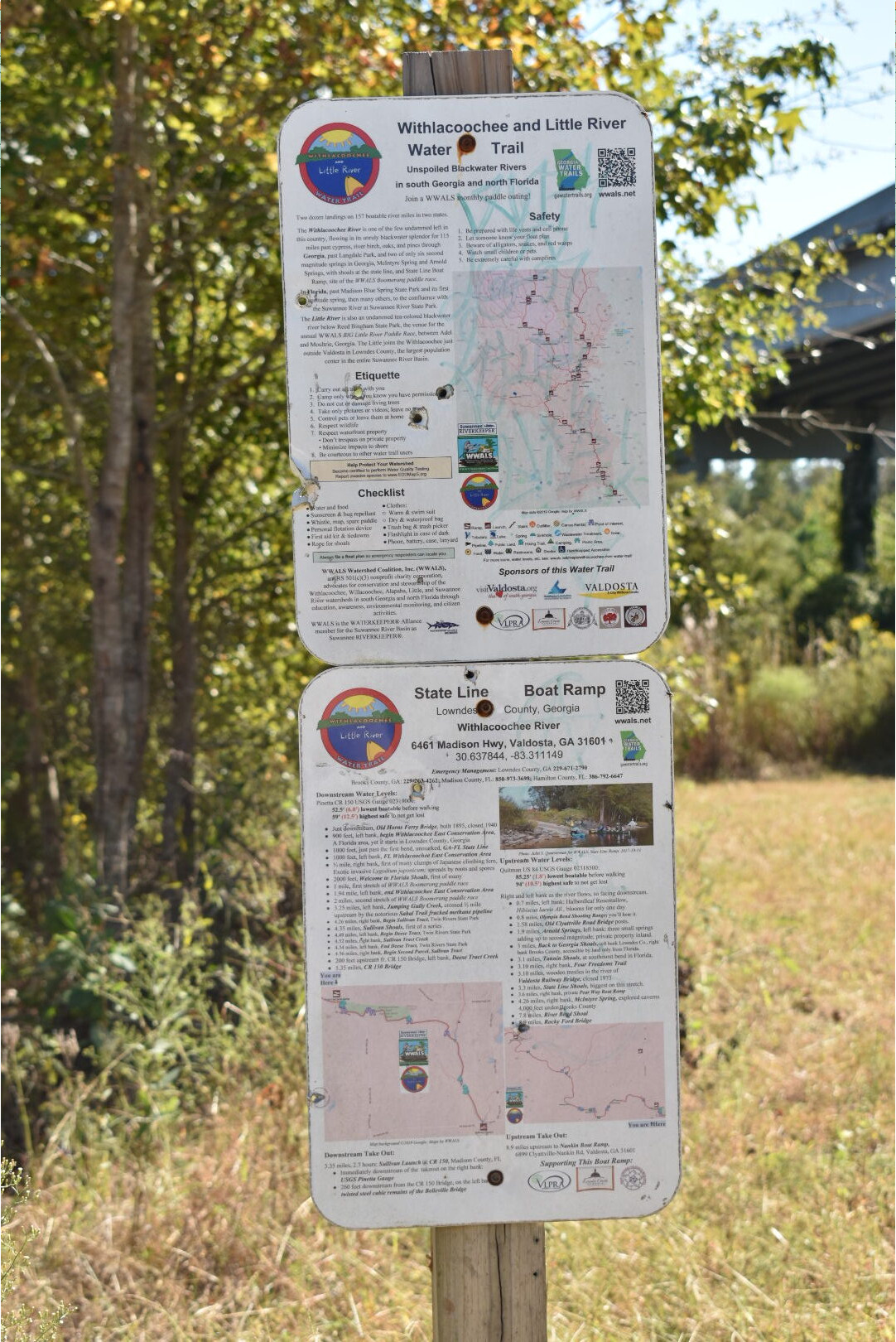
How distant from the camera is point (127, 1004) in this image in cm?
363

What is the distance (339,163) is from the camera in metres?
1.80

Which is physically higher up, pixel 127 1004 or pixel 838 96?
pixel 838 96

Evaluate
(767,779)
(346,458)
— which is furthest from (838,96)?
(767,779)

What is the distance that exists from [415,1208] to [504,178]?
1682 mm

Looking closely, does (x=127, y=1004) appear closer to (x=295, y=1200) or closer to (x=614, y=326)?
(x=295, y=1200)

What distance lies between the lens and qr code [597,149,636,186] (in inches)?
71.4

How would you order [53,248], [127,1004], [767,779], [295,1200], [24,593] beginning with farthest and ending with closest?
1. [767,779]
2. [24,593]
3. [53,248]
4. [127,1004]
5. [295,1200]

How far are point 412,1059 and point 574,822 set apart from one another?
18.5 inches

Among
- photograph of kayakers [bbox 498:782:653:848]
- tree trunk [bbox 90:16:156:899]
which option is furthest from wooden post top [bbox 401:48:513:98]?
tree trunk [bbox 90:16:156:899]

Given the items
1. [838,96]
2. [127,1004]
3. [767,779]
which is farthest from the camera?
[767,779]

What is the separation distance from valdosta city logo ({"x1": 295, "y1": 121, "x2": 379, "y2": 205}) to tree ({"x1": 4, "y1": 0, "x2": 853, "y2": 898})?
2.45 meters

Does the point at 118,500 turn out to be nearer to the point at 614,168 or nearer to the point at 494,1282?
the point at 614,168

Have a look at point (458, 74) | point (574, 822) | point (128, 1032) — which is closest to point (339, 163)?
point (458, 74)

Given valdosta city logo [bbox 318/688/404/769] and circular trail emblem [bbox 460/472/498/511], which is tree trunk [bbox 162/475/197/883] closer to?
valdosta city logo [bbox 318/688/404/769]
